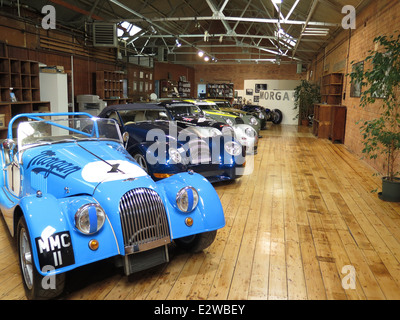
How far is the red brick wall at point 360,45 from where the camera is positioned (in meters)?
6.41

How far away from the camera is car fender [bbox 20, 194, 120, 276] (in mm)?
2154

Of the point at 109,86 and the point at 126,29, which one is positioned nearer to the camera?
the point at 109,86

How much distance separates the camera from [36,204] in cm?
235

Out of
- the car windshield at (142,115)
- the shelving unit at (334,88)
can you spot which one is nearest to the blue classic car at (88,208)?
the car windshield at (142,115)

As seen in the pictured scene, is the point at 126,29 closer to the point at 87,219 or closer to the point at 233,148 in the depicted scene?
the point at 233,148

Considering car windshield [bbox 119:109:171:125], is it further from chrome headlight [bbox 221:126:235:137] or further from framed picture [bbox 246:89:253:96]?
framed picture [bbox 246:89:253:96]

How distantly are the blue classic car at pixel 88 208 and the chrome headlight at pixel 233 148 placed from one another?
7.92ft

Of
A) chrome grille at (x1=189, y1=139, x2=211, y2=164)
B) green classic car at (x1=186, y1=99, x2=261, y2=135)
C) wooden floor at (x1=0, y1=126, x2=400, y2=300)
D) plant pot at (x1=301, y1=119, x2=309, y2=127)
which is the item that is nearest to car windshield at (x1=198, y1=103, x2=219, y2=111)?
green classic car at (x1=186, y1=99, x2=261, y2=135)

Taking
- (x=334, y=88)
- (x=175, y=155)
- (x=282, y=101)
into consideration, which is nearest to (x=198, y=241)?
(x=175, y=155)

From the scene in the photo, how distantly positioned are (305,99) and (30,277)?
1457 centimetres

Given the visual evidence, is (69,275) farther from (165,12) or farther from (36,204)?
(165,12)

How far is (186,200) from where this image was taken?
2.75m

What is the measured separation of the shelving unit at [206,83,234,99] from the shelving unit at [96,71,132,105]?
9.68 m

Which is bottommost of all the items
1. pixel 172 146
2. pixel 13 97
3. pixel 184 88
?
pixel 172 146
